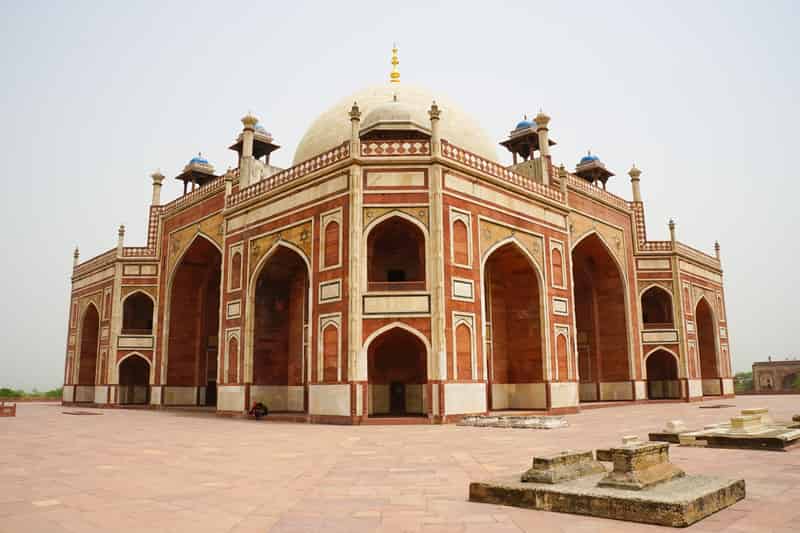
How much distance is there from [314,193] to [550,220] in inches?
330

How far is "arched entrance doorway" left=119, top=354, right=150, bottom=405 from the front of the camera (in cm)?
2809

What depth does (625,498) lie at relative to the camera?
459cm

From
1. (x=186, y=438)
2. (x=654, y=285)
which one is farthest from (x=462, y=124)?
(x=186, y=438)

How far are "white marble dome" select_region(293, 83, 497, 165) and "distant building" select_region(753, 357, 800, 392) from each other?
2837 centimetres

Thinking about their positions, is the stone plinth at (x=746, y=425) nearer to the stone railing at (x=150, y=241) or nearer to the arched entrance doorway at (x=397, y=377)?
the arched entrance doorway at (x=397, y=377)

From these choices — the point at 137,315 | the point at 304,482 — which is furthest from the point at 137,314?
the point at 304,482

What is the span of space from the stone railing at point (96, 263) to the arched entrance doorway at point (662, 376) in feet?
83.3

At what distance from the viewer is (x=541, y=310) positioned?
20.0 meters

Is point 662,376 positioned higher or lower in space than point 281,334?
lower

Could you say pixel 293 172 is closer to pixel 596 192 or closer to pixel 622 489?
pixel 596 192

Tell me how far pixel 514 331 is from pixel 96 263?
848 inches

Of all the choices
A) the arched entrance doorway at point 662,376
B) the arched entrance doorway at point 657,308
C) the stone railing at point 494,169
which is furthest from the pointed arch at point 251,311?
the arched entrance doorway at point 662,376

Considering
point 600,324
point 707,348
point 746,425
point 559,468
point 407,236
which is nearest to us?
point 559,468

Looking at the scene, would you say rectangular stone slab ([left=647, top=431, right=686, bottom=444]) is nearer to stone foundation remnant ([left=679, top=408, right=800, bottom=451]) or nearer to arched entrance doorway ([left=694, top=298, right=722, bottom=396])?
stone foundation remnant ([left=679, top=408, right=800, bottom=451])
